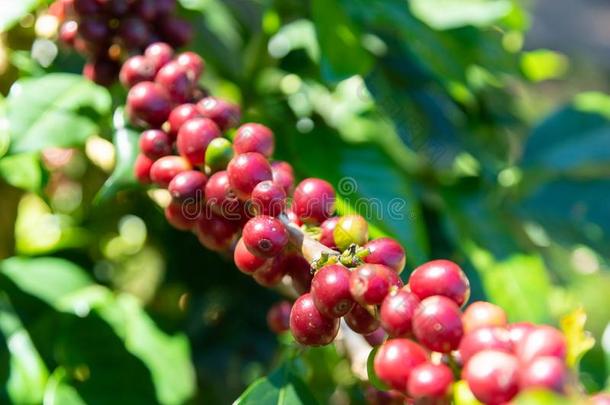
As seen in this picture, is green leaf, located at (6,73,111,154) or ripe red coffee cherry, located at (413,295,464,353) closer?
ripe red coffee cherry, located at (413,295,464,353)

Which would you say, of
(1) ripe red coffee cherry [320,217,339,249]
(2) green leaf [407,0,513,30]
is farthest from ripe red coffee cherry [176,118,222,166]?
(2) green leaf [407,0,513,30]

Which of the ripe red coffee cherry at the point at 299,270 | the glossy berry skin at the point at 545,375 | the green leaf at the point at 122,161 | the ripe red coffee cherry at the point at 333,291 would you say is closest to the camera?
the glossy berry skin at the point at 545,375

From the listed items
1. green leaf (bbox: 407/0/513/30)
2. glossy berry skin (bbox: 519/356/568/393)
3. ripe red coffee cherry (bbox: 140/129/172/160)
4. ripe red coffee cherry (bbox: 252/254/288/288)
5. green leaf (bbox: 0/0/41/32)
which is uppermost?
glossy berry skin (bbox: 519/356/568/393)

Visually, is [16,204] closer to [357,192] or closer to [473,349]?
[357,192]

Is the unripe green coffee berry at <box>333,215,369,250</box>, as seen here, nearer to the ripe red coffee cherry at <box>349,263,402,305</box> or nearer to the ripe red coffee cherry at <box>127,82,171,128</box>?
the ripe red coffee cherry at <box>349,263,402,305</box>

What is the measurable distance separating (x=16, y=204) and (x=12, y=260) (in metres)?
0.12

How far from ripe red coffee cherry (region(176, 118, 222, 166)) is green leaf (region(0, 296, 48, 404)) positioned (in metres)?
0.30

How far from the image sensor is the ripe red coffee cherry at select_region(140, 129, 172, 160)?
26.1 inches

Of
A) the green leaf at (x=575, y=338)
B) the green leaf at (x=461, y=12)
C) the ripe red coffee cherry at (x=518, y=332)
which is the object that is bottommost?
the green leaf at (x=461, y=12)

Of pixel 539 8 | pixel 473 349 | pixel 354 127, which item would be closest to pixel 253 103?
pixel 354 127

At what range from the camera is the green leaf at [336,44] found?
0.82 metres

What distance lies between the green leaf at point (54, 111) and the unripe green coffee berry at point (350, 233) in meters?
0.32

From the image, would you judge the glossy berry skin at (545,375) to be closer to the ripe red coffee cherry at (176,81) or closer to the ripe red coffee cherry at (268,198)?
the ripe red coffee cherry at (268,198)

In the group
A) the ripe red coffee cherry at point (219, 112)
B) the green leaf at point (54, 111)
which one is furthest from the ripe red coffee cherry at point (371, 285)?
the green leaf at point (54, 111)
